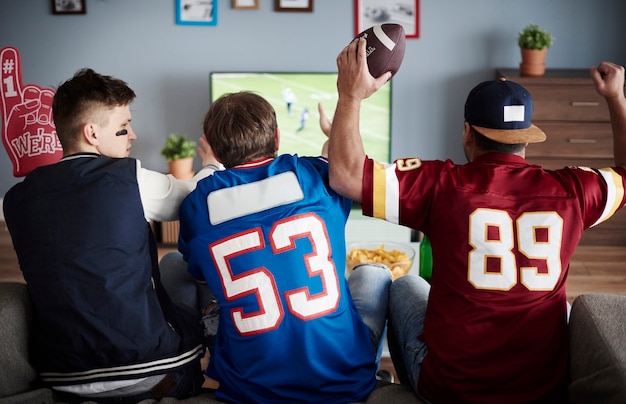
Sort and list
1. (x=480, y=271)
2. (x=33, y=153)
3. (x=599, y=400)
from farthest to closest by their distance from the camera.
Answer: (x=33, y=153), (x=480, y=271), (x=599, y=400)

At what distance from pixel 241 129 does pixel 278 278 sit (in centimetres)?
41

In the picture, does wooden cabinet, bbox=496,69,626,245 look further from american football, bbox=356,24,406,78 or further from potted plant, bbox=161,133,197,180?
american football, bbox=356,24,406,78

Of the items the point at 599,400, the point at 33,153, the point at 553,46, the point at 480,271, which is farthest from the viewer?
the point at 553,46

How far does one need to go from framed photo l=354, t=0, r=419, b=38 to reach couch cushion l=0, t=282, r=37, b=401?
391 centimetres

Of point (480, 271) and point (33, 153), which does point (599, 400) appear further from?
point (33, 153)

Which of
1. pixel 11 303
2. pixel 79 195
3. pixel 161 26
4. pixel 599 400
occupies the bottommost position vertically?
pixel 599 400

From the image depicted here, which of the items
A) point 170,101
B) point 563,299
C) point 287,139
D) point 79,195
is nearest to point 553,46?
point 287,139

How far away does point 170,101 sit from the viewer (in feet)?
18.0

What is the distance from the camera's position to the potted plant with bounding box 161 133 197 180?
207 inches

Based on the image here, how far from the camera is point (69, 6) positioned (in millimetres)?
5363

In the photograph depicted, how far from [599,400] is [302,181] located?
85cm

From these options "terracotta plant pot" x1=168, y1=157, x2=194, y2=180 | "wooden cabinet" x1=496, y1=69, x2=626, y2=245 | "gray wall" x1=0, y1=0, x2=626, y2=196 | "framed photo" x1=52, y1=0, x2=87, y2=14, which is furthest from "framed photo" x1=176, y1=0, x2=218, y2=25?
"wooden cabinet" x1=496, y1=69, x2=626, y2=245

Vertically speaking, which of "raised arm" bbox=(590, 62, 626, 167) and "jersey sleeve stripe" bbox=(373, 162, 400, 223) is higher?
"raised arm" bbox=(590, 62, 626, 167)

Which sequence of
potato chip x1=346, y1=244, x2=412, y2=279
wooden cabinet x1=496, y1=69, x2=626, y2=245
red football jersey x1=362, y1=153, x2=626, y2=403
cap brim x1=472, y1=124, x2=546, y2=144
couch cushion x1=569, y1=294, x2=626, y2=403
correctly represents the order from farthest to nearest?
1. wooden cabinet x1=496, y1=69, x2=626, y2=245
2. potato chip x1=346, y1=244, x2=412, y2=279
3. cap brim x1=472, y1=124, x2=546, y2=144
4. red football jersey x1=362, y1=153, x2=626, y2=403
5. couch cushion x1=569, y1=294, x2=626, y2=403
